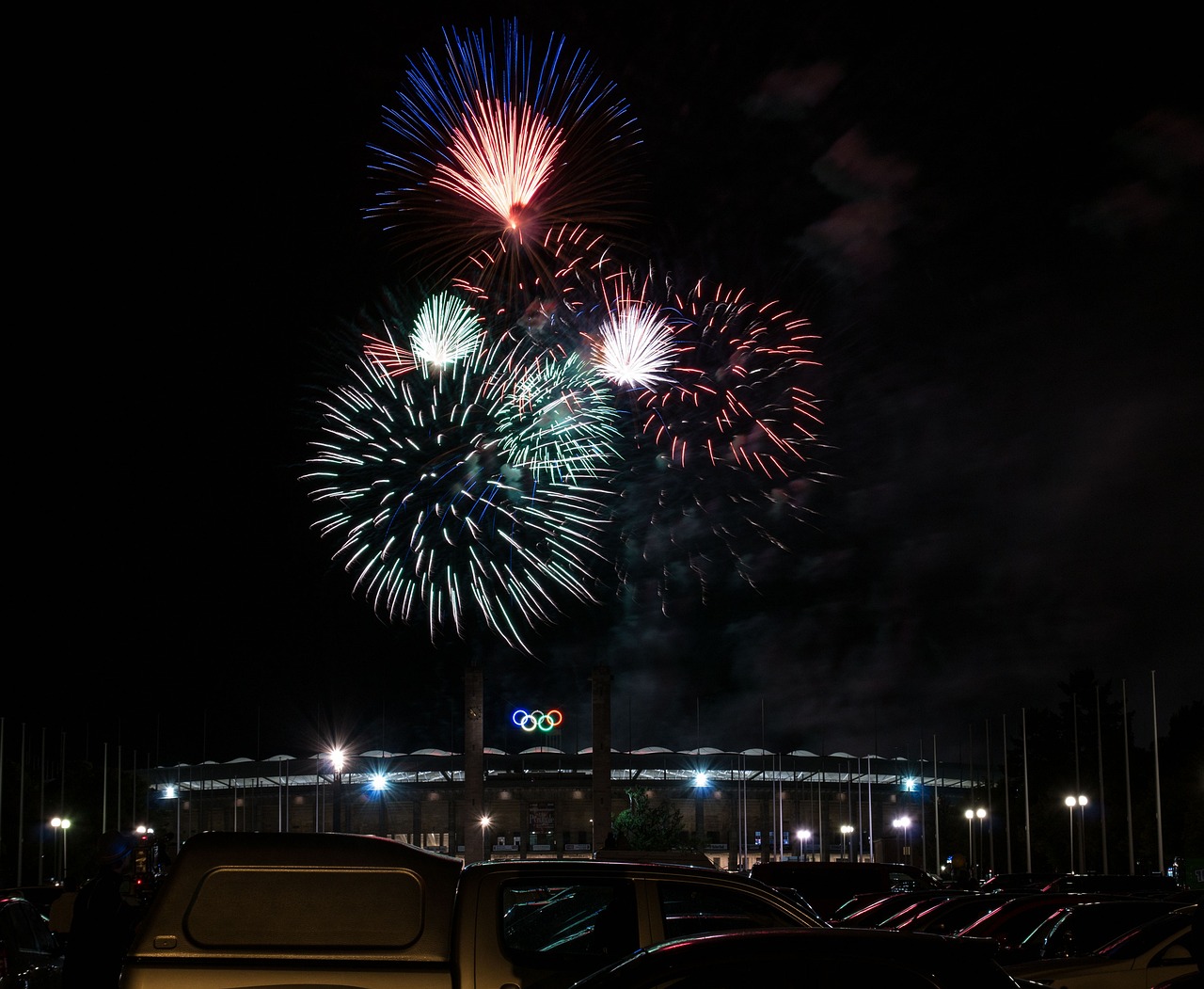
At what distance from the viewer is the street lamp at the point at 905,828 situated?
8925 cm

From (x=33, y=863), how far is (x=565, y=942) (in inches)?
2647

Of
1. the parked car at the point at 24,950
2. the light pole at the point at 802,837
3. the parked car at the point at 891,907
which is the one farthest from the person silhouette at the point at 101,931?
the light pole at the point at 802,837

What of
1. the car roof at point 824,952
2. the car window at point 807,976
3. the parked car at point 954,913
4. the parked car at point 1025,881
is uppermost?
the car roof at point 824,952

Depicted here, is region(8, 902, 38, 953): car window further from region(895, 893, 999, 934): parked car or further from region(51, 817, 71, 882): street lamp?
region(51, 817, 71, 882): street lamp

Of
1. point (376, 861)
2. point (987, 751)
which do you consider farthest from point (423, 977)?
point (987, 751)

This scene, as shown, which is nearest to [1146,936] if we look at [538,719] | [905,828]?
[538,719]

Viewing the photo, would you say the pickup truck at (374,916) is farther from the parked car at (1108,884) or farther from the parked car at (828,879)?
the parked car at (1108,884)

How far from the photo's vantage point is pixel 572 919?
780 centimetres

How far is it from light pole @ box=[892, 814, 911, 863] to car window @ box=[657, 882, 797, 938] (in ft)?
279

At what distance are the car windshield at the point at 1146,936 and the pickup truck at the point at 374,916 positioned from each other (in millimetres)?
5303

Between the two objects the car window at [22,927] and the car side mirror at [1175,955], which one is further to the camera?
the car side mirror at [1175,955]

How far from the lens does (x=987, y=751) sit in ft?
222

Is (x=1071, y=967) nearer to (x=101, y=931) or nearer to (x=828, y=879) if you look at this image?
(x=101, y=931)

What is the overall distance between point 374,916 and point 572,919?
1498 millimetres
